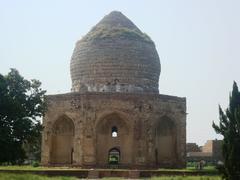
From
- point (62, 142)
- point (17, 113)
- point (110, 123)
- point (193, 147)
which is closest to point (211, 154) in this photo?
point (193, 147)

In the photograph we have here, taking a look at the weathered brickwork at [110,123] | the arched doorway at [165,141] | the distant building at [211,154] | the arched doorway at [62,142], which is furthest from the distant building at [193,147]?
the arched doorway at [62,142]

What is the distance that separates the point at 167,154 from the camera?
29.3 meters

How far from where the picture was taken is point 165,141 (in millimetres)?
29500

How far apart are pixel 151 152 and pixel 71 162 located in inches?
182

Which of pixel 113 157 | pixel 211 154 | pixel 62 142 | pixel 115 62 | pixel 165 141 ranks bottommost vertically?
pixel 113 157

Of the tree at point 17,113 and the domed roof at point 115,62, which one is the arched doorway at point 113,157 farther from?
the tree at point 17,113

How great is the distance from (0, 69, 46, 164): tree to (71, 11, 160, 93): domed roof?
1072cm

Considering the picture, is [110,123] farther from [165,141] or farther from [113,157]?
[113,157]

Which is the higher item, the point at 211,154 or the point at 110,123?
the point at 110,123

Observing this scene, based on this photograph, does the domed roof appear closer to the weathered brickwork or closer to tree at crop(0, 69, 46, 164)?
the weathered brickwork

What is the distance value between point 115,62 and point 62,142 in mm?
5559

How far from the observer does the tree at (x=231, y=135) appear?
15.4m

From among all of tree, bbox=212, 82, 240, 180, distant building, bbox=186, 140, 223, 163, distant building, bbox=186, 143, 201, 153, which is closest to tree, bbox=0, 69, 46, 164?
tree, bbox=212, 82, 240, 180

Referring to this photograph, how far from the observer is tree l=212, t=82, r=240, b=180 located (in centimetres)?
1535
